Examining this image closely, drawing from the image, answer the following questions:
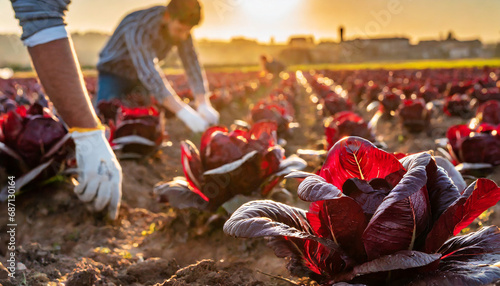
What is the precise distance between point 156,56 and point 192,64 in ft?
2.06

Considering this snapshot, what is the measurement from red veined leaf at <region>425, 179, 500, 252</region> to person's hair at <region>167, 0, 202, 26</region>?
4.82 meters

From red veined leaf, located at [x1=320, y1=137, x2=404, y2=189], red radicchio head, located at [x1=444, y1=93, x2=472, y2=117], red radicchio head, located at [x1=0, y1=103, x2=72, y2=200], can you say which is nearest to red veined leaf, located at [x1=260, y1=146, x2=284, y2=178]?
red veined leaf, located at [x1=320, y1=137, x2=404, y2=189]

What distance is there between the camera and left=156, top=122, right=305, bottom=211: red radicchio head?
6.61 feet

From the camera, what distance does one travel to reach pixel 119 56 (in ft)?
21.0

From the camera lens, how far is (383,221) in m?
1.02

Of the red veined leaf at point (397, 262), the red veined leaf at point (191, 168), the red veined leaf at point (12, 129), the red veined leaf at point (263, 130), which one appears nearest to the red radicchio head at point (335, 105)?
the red veined leaf at point (263, 130)

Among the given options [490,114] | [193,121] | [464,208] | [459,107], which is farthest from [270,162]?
[459,107]

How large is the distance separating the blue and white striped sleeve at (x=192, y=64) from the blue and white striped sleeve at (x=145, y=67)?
2.95ft

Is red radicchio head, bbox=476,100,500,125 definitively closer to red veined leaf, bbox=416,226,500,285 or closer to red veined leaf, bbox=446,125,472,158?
red veined leaf, bbox=446,125,472,158

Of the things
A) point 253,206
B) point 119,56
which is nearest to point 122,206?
point 253,206

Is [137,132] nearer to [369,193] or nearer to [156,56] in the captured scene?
[369,193]

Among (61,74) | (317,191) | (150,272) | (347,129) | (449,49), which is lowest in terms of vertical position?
(449,49)

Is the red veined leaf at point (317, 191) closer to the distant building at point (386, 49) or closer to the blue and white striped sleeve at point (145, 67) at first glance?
the blue and white striped sleeve at point (145, 67)

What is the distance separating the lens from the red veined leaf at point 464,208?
1.00m
